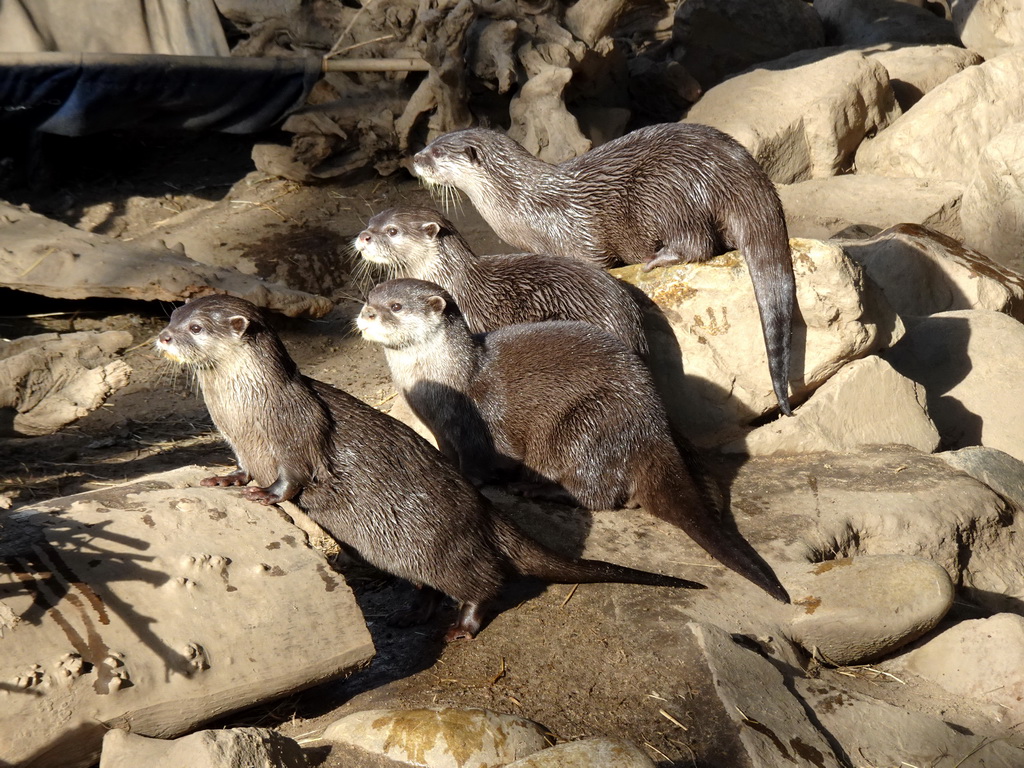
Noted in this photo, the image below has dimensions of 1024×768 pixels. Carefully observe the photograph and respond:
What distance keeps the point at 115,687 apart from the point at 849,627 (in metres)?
1.90

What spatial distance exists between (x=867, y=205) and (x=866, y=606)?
430 centimetres

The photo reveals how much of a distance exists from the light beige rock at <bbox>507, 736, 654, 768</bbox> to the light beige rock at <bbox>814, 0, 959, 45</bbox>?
8.36m

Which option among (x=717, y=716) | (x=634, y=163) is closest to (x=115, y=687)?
(x=717, y=716)

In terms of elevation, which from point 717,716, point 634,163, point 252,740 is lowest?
point 717,716

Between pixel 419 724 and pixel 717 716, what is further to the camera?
pixel 717 716

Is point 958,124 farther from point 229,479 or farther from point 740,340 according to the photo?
point 229,479

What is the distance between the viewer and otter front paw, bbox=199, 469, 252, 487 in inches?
109

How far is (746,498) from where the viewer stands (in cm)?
357

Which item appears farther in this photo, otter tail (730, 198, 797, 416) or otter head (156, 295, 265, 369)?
otter tail (730, 198, 797, 416)

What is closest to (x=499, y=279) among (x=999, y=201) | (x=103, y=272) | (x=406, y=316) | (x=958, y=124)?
(x=406, y=316)

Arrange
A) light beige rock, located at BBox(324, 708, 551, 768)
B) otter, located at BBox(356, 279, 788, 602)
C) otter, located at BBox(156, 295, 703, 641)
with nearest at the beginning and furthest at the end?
light beige rock, located at BBox(324, 708, 551, 768) → otter, located at BBox(156, 295, 703, 641) → otter, located at BBox(356, 279, 788, 602)

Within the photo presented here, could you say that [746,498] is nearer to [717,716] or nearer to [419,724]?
[717,716]

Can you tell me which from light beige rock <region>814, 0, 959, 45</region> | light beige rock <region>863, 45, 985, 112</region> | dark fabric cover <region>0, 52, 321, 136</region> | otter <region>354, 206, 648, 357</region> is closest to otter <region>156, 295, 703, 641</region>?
otter <region>354, 206, 648, 357</region>

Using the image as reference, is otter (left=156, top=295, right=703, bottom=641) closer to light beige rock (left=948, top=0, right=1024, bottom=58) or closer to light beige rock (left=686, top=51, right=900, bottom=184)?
light beige rock (left=686, top=51, right=900, bottom=184)
